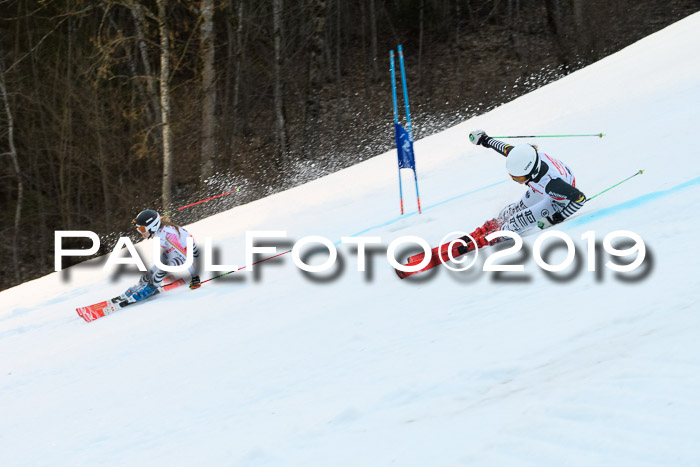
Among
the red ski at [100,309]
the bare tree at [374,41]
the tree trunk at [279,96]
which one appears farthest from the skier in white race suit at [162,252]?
the bare tree at [374,41]

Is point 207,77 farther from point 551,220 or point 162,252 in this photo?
point 551,220

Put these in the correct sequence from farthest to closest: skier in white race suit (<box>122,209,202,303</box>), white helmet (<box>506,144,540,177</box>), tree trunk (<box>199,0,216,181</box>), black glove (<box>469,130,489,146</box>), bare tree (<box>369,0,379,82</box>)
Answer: bare tree (<box>369,0,379,82</box>), tree trunk (<box>199,0,216,181</box>), skier in white race suit (<box>122,209,202,303</box>), black glove (<box>469,130,489,146</box>), white helmet (<box>506,144,540,177</box>)

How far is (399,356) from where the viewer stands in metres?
4.70

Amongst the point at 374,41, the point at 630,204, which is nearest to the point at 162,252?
the point at 630,204

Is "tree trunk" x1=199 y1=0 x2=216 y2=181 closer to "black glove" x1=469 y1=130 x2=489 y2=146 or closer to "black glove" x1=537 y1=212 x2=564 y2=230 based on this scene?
"black glove" x1=469 y1=130 x2=489 y2=146

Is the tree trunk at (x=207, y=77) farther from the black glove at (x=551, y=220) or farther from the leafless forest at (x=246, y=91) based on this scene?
the black glove at (x=551, y=220)

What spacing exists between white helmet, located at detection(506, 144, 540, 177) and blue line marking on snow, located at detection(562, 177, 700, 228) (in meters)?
0.72

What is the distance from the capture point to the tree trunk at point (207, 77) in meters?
15.3

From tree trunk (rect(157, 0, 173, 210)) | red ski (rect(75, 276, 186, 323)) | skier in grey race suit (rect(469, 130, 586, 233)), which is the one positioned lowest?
red ski (rect(75, 276, 186, 323))

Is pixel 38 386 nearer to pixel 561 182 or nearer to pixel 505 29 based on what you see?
pixel 561 182

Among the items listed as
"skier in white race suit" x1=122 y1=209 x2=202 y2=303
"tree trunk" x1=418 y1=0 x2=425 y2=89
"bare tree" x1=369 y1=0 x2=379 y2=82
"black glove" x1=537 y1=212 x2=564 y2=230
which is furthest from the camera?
"bare tree" x1=369 y1=0 x2=379 y2=82

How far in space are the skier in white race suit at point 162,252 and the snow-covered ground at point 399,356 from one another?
205mm

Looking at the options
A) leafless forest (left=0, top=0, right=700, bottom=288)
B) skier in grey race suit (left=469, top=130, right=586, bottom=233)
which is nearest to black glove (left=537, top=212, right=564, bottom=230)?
skier in grey race suit (left=469, top=130, right=586, bottom=233)

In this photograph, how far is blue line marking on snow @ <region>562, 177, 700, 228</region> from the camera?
6850 millimetres
